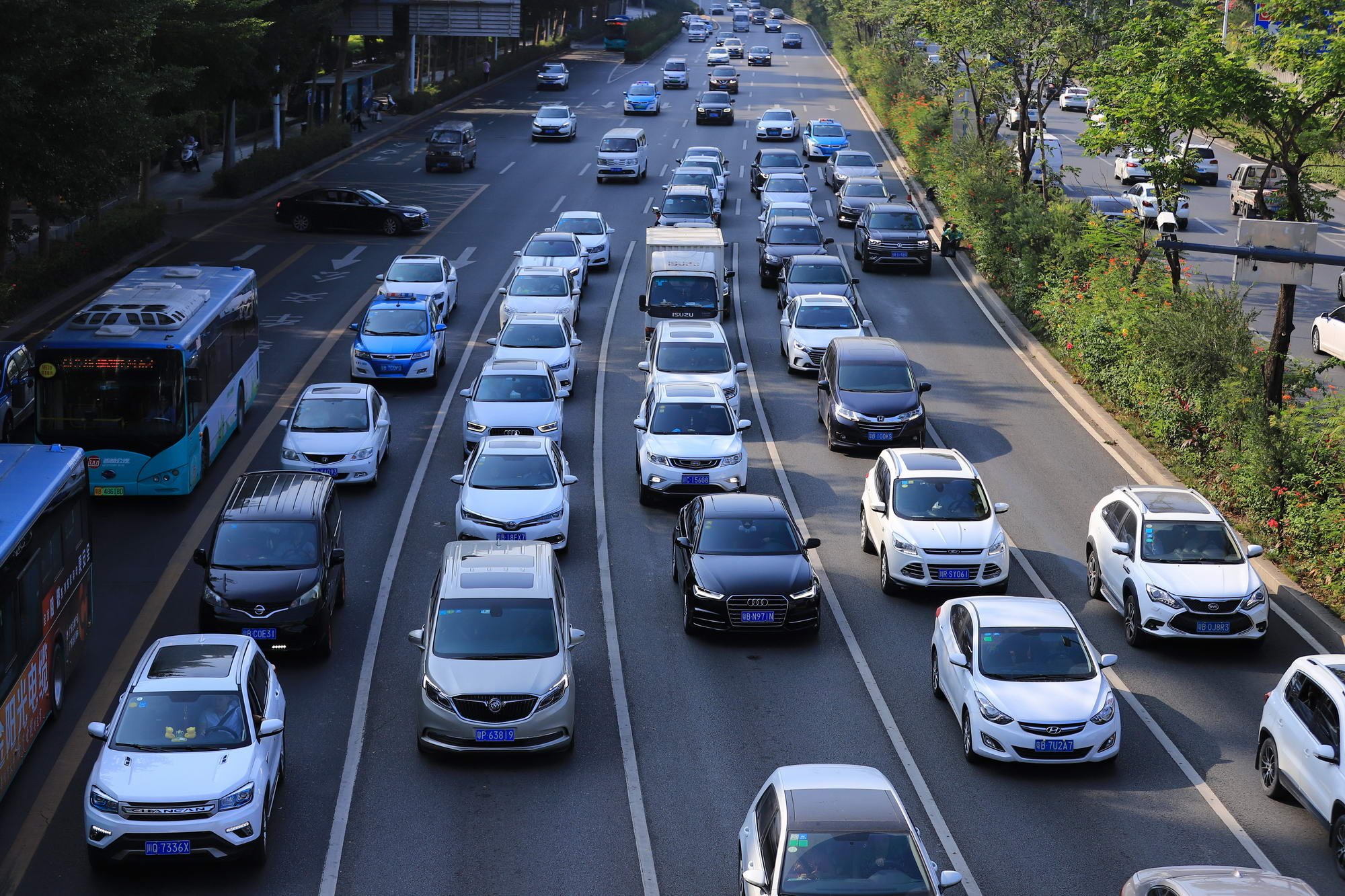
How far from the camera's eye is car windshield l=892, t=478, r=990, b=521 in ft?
65.6

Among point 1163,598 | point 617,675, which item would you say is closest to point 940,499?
point 1163,598

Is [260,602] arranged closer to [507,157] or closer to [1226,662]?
[1226,662]

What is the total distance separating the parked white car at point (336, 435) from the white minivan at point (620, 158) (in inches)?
1132

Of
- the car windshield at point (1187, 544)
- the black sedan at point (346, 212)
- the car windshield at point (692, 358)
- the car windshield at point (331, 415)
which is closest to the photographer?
the car windshield at point (1187, 544)

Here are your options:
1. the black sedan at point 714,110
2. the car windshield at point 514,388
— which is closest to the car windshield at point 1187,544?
the car windshield at point 514,388

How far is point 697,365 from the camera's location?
89.9 feet

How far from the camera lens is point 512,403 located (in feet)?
82.7

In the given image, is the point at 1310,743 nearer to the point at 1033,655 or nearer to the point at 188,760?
the point at 1033,655

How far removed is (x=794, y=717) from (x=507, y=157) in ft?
147

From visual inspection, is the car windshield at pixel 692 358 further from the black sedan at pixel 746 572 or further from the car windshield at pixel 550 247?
the car windshield at pixel 550 247

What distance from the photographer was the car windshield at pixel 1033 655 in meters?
15.4

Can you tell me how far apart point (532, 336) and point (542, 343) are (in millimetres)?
276

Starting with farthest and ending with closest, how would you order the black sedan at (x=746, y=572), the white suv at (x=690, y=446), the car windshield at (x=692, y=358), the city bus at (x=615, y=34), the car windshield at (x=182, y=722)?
the city bus at (x=615, y=34), the car windshield at (x=692, y=358), the white suv at (x=690, y=446), the black sedan at (x=746, y=572), the car windshield at (x=182, y=722)

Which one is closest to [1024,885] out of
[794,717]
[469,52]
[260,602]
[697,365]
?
[794,717]
